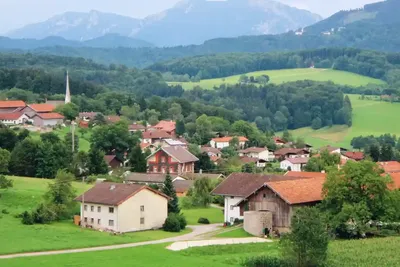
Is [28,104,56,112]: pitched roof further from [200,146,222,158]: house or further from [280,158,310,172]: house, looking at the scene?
[280,158,310,172]: house

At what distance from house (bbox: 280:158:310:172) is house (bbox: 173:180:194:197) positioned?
19.7 meters

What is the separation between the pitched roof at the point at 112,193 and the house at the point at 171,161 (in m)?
27.4

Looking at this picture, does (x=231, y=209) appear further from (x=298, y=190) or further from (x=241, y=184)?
(x=298, y=190)

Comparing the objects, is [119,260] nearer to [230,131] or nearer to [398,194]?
[398,194]

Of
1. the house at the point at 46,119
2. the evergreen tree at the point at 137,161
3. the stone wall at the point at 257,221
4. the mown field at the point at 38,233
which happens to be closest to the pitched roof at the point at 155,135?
the house at the point at 46,119

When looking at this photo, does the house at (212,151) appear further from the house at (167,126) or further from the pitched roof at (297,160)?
the house at (167,126)

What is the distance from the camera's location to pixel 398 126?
126m

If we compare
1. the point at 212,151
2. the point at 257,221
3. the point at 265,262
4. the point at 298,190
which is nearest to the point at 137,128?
the point at 212,151

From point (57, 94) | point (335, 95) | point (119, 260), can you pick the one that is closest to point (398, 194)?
point (119, 260)

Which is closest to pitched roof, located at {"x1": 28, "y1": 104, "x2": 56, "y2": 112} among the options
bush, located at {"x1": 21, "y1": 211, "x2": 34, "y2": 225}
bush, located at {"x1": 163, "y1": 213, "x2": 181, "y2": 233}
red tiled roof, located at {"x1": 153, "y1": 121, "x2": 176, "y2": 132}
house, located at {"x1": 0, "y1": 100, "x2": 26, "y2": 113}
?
house, located at {"x1": 0, "y1": 100, "x2": 26, "y2": 113}

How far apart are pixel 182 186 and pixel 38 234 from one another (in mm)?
25412

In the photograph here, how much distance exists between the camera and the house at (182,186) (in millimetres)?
61062

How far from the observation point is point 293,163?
81.9 m

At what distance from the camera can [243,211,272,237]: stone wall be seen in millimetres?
42688
